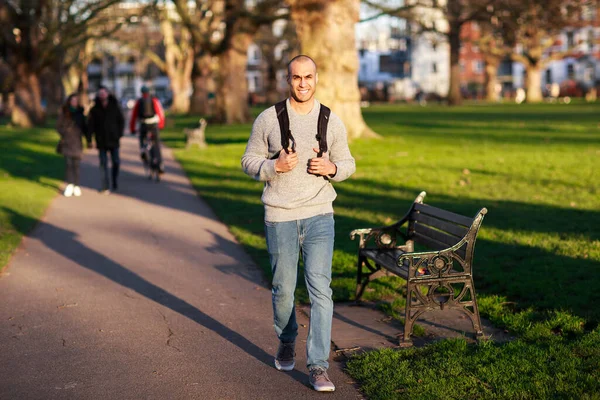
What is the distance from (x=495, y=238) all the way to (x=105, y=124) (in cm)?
794

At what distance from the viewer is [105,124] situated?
1570cm

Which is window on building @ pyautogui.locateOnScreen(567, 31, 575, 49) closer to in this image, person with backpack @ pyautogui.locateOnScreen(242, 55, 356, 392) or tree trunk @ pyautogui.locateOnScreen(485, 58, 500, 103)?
tree trunk @ pyautogui.locateOnScreen(485, 58, 500, 103)

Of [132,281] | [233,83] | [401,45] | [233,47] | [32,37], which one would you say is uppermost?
[401,45]

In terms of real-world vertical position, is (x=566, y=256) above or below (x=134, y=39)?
below

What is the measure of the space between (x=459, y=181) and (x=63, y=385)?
11224 mm

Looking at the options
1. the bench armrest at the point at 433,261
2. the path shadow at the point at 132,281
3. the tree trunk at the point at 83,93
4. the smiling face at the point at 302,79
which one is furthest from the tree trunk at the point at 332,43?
the smiling face at the point at 302,79

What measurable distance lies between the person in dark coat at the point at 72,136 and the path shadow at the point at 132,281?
2689 mm

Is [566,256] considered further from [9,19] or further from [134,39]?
Result: [134,39]

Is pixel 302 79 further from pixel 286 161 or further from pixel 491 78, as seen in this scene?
pixel 491 78

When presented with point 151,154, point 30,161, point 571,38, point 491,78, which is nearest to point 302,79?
point 151,154

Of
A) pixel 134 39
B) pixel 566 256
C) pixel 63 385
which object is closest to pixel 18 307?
pixel 63 385

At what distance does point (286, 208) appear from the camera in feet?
17.3

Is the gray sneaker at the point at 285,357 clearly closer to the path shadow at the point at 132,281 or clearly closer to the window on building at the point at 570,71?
the path shadow at the point at 132,281

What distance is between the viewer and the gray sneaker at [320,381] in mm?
5148
